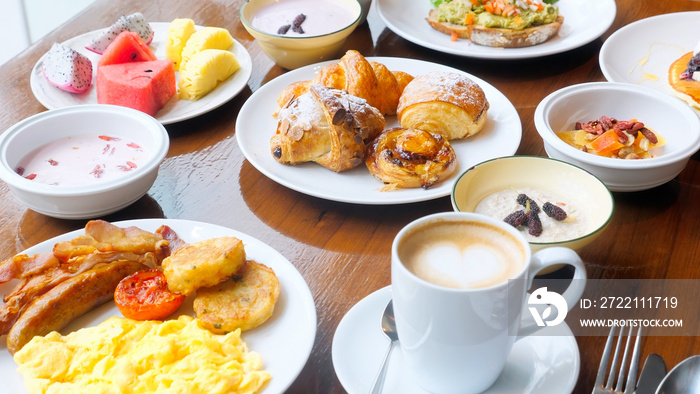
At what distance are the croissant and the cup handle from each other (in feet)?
3.00

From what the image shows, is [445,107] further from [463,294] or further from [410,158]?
[463,294]

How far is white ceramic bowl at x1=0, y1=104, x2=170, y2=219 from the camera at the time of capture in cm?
147

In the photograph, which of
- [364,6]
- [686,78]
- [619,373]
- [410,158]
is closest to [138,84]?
[410,158]

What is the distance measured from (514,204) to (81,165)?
105 centimetres

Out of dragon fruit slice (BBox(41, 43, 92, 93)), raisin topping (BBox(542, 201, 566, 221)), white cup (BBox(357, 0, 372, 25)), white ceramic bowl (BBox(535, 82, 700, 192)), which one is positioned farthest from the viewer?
white cup (BBox(357, 0, 372, 25))

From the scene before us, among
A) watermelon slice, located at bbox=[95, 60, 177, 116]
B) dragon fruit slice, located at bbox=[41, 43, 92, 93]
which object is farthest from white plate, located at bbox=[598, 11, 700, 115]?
dragon fruit slice, located at bbox=[41, 43, 92, 93]

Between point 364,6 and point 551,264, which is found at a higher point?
point 551,264

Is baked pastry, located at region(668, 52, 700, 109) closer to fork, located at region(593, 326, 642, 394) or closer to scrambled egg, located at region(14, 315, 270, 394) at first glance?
fork, located at region(593, 326, 642, 394)

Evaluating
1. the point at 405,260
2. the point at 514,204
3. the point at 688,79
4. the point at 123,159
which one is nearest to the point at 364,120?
the point at 514,204

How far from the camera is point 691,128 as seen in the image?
5.35ft

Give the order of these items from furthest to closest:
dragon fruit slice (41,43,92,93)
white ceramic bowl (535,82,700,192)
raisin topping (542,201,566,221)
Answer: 1. dragon fruit slice (41,43,92,93)
2. white ceramic bowl (535,82,700,192)
3. raisin topping (542,201,566,221)

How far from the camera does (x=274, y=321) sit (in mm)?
1224

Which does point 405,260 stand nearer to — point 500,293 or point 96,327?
point 500,293

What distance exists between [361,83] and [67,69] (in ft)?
2.89
